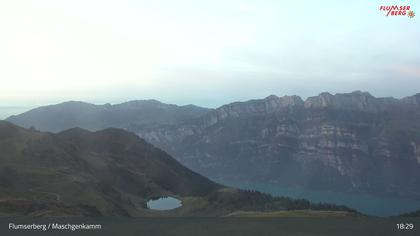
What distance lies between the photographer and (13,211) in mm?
165375

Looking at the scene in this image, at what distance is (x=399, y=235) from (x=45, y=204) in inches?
6505

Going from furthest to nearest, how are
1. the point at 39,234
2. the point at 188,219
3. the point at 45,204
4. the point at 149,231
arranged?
1. the point at 45,204
2. the point at 188,219
3. the point at 149,231
4. the point at 39,234

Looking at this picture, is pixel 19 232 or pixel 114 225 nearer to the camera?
pixel 19 232

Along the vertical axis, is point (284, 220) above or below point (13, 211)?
above

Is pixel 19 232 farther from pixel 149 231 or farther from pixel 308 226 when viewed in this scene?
pixel 308 226

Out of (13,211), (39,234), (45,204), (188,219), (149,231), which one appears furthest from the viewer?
(45,204)

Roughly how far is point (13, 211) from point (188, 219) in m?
143

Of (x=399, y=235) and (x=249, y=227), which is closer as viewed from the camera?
(x=399, y=235)

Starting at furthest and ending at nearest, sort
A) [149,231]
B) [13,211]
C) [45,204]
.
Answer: [45,204]
[13,211]
[149,231]

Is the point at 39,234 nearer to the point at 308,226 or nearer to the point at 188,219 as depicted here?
the point at 188,219

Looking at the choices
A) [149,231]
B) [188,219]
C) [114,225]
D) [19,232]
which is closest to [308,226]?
[188,219]

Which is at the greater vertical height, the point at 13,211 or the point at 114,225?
the point at 114,225

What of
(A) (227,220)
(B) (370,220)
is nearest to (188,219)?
(A) (227,220)

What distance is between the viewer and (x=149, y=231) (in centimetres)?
3600
